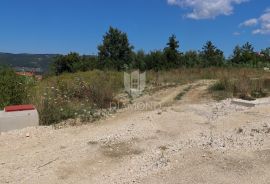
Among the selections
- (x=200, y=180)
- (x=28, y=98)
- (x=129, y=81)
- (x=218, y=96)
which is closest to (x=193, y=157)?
(x=200, y=180)

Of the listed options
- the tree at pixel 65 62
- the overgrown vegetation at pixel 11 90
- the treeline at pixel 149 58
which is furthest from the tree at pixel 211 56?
the overgrown vegetation at pixel 11 90

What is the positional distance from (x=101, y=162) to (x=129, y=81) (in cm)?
871

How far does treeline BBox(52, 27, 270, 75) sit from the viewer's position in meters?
24.7

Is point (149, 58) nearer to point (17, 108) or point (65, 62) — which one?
point (65, 62)

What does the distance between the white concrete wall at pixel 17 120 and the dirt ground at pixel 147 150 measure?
0.21m

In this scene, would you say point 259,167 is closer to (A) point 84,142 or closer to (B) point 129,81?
(A) point 84,142

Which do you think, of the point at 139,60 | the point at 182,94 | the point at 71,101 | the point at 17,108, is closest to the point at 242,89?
the point at 182,94

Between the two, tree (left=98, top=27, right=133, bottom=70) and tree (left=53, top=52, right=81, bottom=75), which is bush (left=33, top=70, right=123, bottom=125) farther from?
tree (left=53, top=52, right=81, bottom=75)

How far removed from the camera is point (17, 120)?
641cm

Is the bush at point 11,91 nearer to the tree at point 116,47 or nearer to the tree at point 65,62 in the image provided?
the tree at point 116,47

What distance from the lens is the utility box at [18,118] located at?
6293 millimetres

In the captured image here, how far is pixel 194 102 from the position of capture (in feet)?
30.3

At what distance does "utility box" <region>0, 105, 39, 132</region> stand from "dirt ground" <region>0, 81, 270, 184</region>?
0.71ft

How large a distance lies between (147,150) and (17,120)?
7.86 feet
